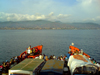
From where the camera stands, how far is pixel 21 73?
424 inches

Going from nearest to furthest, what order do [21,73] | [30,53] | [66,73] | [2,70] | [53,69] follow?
[21,73]
[53,69]
[66,73]
[2,70]
[30,53]

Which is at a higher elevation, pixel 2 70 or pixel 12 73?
pixel 12 73

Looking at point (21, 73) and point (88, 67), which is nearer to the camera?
point (21, 73)

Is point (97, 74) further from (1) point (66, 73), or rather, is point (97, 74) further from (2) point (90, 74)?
(1) point (66, 73)

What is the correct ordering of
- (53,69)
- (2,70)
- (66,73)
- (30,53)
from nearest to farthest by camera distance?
(53,69)
(66,73)
(2,70)
(30,53)

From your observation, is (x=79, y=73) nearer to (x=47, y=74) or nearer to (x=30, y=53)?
(x=47, y=74)

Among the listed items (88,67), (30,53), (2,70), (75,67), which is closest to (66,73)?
(75,67)

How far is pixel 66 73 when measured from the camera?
12461 millimetres

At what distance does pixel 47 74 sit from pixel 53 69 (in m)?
0.77

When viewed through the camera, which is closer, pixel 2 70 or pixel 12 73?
pixel 12 73

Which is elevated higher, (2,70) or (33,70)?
(33,70)

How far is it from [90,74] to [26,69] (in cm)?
585

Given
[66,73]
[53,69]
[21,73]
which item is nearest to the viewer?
[21,73]

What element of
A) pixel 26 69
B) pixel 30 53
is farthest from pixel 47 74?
pixel 30 53
